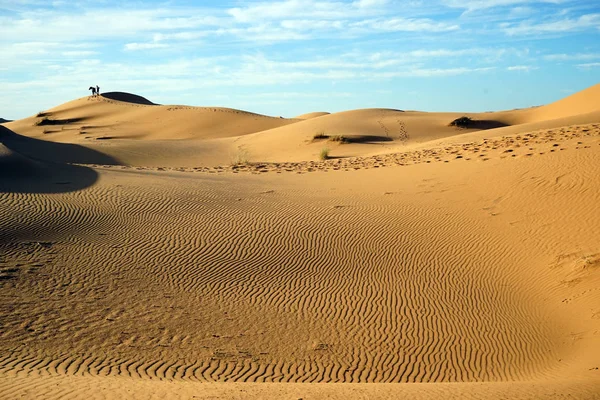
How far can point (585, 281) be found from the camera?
435 inches

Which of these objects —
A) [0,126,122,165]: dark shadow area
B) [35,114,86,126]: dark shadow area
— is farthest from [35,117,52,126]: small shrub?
[0,126,122,165]: dark shadow area

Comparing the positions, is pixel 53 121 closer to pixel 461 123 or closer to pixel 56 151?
pixel 56 151

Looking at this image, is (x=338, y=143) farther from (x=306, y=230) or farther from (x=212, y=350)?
(x=212, y=350)

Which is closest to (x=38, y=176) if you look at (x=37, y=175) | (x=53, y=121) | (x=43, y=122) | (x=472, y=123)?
(x=37, y=175)

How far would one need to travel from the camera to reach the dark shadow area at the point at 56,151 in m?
30.5

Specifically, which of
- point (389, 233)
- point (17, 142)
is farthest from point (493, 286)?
point (17, 142)

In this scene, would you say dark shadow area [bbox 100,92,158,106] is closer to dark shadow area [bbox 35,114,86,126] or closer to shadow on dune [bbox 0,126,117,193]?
dark shadow area [bbox 35,114,86,126]

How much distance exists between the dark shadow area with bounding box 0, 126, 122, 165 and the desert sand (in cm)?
1313

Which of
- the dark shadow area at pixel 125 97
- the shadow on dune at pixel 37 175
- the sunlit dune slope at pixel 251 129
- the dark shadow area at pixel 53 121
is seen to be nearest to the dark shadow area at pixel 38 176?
the shadow on dune at pixel 37 175

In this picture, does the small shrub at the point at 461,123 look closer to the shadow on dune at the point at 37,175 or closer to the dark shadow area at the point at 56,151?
the dark shadow area at the point at 56,151

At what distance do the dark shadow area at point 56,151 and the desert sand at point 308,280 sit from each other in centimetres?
1313

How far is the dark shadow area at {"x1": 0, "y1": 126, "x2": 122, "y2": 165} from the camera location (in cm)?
3055

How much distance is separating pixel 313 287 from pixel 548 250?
499cm

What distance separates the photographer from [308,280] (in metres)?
11.3
